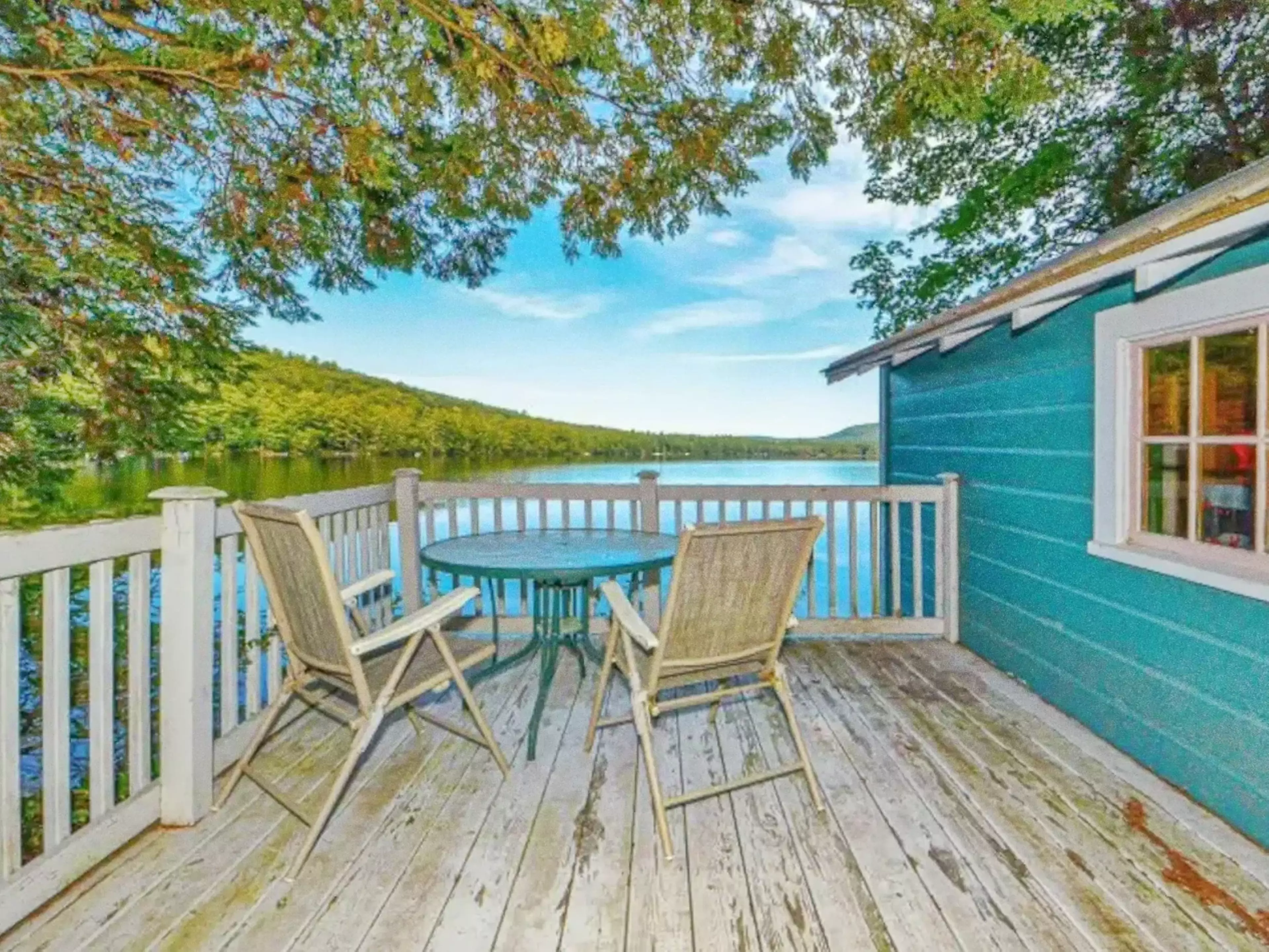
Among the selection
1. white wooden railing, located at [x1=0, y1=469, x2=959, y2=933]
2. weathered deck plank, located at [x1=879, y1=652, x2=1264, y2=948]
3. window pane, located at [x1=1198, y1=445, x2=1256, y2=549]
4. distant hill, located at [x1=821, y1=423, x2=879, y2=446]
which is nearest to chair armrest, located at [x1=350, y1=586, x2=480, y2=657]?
white wooden railing, located at [x1=0, y1=469, x2=959, y2=933]

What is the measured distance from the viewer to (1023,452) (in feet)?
11.4

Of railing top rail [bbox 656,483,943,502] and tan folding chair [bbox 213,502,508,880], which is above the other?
railing top rail [bbox 656,483,943,502]

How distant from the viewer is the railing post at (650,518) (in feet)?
13.1

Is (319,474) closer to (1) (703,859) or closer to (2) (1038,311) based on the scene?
(1) (703,859)

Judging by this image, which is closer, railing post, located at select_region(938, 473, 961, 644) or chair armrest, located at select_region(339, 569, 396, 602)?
chair armrest, located at select_region(339, 569, 396, 602)

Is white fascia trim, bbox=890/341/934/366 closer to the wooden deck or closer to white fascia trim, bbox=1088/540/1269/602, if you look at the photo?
white fascia trim, bbox=1088/540/1269/602

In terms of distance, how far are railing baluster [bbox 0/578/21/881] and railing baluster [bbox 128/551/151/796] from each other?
38 cm

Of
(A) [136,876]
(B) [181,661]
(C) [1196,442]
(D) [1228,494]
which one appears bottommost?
(A) [136,876]

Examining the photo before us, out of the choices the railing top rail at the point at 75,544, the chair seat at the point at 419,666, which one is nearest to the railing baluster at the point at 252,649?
the chair seat at the point at 419,666

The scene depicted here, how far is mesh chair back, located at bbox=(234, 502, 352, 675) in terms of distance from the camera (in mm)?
1932

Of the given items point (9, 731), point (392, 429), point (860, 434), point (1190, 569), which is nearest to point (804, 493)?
point (1190, 569)

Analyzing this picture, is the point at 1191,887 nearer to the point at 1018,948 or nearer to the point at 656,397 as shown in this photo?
the point at 1018,948

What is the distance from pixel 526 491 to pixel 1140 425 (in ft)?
9.95

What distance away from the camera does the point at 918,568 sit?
459 cm
